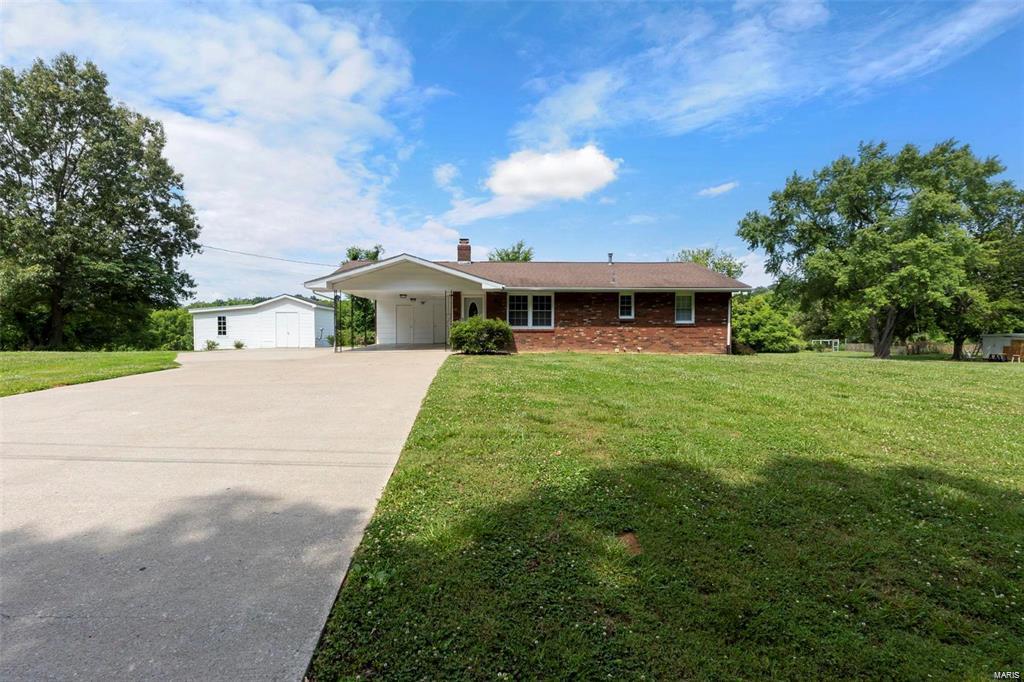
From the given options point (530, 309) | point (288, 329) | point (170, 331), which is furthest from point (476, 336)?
point (170, 331)

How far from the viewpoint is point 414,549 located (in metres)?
2.77

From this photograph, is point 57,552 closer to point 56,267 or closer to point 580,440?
point 580,440

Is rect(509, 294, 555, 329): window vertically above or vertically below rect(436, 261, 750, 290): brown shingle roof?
below

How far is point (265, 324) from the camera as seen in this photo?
2870cm

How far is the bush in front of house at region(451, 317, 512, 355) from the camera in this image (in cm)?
1484

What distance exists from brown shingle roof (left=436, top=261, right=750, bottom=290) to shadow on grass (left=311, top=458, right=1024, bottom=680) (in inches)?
556

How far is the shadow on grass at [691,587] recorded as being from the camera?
1999 millimetres

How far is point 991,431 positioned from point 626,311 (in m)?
12.9

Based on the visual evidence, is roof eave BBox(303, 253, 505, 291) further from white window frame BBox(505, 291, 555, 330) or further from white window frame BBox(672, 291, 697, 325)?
white window frame BBox(672, 291, 697, 325)

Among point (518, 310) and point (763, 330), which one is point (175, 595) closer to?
point (518, 310)

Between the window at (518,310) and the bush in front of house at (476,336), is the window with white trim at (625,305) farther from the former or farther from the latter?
the bush in front of house at (476,336)

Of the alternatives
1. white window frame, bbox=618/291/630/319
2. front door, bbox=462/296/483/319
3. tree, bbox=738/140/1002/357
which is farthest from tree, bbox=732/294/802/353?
front door, bbox=462/296/483/319

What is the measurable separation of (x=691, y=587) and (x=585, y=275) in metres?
17.2

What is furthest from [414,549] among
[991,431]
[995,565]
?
[991,431]
